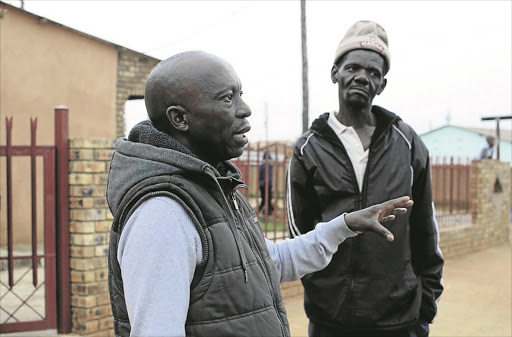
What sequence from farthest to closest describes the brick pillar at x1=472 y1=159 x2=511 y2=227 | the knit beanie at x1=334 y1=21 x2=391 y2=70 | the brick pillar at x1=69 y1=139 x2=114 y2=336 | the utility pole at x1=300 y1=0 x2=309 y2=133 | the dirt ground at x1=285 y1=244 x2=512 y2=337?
the utility pole at x1=300 y1=0 x2=309 y2=133 < the brick pillar at x1=472 y1=159 x2=511 y2=227 < the dirt ground at x1=285 y1=244 x2=512 y2=337 < the brick pillar at x1=69 y1=139 x2=114 y2=336 < the knit beanie at x1=334 y1=21 x2=391 y2=70

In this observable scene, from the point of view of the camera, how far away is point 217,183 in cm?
146

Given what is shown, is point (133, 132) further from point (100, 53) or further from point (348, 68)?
point (100, 53)

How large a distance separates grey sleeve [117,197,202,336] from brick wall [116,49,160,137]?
10.3 metres

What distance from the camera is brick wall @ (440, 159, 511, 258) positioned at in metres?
11.2

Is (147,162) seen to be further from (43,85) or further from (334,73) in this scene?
(43,85)

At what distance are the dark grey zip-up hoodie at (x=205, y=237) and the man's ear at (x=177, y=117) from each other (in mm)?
39

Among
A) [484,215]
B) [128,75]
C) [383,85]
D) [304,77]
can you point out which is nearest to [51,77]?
[128,75]

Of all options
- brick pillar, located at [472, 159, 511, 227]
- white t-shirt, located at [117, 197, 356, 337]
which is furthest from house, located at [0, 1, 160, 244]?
white t-shirt, located at [117, 197, 356, 337]

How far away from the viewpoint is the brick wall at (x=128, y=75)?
11344mm

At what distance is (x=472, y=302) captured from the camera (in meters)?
7.57

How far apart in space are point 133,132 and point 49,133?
8.89m

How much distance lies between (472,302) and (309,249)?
6.37 meters

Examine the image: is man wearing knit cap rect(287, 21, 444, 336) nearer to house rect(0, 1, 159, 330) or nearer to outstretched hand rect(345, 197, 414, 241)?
outstretched hand rect(345, 197, 414, 241)

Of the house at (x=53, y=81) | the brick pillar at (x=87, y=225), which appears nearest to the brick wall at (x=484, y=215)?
the house at (x=53, y=81)
